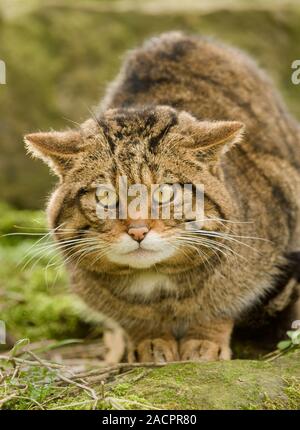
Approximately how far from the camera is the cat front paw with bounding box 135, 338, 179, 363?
3.61 m

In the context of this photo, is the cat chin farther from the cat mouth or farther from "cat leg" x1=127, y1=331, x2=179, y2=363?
"cat leg" x1=127, y1=331, x2=179, y2=363

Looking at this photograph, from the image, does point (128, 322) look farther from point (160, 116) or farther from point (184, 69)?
point (184, 69)

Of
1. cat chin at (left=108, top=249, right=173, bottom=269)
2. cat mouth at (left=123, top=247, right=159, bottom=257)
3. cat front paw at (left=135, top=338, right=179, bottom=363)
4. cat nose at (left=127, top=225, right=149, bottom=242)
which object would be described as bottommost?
cat front paw at (left=135, top=338, right=179, bottom=363)

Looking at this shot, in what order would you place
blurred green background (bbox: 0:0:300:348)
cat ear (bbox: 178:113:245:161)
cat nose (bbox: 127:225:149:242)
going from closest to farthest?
cat nose (bbox: 127:225:149:242)
cat ear (bbox: 178:113:245:161)
blurred green background (bbox: 0:0:300:348)

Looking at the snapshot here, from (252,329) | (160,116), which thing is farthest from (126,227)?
(252,329)

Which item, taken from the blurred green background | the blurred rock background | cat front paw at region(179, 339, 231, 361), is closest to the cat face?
cat front paw at region(179, 339, 231, 361)

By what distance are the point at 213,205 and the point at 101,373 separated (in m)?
0.90

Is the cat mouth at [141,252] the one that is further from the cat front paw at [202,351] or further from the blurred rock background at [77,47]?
the blurred rock background at [77,47]

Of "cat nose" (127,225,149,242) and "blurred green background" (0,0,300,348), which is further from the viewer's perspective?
"blurred green background" (0,0,300,348)

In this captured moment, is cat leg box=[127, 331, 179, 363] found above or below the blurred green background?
below

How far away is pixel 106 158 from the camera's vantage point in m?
3.23

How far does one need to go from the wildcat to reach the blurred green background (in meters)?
2.11

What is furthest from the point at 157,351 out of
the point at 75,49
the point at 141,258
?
the point at 75,49

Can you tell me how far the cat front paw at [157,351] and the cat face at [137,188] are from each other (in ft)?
1.67
